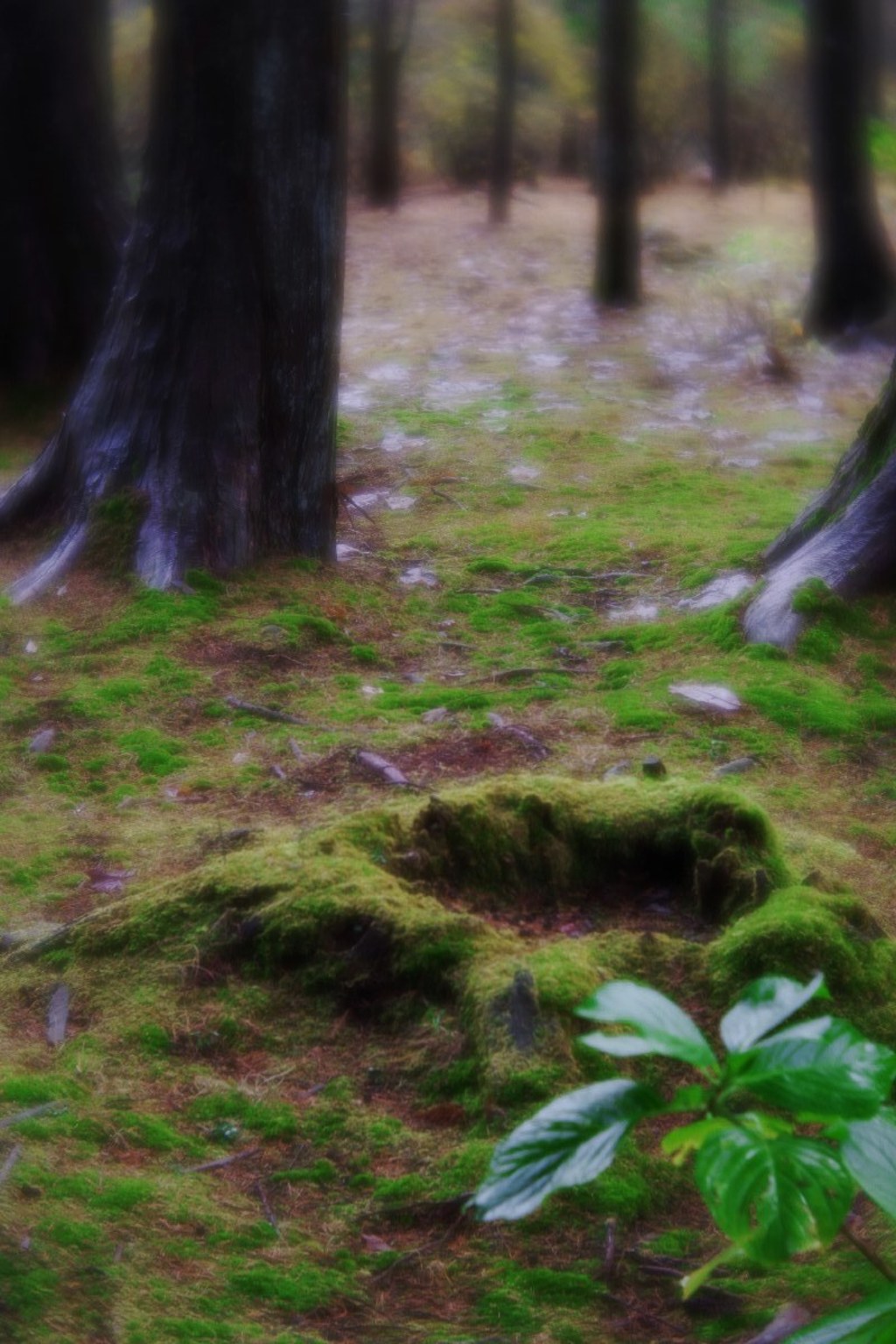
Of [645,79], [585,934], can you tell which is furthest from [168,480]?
[645,79]

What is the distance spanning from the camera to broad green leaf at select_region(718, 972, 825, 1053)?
4.52ft

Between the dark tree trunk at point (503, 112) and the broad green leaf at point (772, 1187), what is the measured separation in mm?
19183

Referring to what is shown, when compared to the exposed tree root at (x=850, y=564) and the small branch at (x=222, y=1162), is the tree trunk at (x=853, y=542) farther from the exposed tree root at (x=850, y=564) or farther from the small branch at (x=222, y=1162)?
the small branch at (x=222, y=1162)

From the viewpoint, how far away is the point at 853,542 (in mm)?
5828

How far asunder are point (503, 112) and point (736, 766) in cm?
1706

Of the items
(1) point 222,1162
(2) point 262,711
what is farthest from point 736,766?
(1) point 222,1162

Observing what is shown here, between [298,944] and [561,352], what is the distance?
1063 cm

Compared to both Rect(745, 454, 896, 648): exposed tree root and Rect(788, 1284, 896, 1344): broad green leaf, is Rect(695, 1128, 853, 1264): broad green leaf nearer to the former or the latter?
Rect(788, 1284, 896, 1344): broad green leaf

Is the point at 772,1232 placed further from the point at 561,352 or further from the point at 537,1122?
the point at 561,352

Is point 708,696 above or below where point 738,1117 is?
below

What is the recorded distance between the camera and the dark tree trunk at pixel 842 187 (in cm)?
1314

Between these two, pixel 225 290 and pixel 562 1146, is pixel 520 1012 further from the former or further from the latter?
pixel 225 290

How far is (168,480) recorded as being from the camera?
6207 millimetres

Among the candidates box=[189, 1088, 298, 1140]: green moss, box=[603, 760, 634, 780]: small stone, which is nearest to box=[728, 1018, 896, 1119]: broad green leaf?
box=[189, 1088, 298, 1140]: green moss
